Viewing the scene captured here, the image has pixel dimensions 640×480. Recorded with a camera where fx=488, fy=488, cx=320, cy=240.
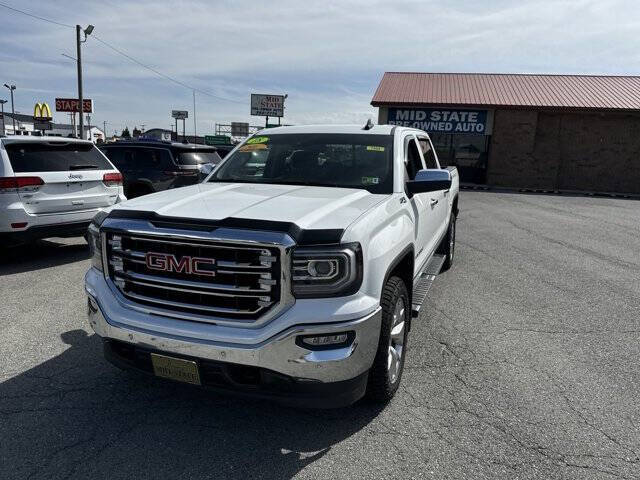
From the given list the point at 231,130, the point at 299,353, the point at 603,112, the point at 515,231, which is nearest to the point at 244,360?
the point at 299,353

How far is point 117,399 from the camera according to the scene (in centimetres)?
328

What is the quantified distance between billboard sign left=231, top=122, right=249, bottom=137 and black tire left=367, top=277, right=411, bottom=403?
185 feet

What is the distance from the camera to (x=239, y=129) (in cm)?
5831

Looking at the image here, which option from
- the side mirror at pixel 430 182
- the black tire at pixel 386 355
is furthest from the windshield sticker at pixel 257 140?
the black tire at pixel 386 355

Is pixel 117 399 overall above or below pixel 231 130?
below

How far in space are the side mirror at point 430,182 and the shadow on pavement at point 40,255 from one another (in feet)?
17.7

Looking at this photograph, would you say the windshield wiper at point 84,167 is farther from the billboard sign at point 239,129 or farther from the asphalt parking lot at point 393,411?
the billboard sign at point 239,129

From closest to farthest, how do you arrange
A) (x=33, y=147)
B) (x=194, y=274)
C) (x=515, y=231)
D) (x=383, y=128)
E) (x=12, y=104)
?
(x=194, y=274) < (x=383, y=128) < (x=33, y=147) < (x=515, y=231) < (x=12, y=104)

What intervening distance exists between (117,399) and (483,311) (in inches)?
145

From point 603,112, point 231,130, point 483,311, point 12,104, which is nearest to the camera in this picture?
point 483,311

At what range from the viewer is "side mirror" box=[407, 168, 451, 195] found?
3643 millimetres

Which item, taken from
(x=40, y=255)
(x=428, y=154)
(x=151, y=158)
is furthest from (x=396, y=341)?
(x=151, y=158)

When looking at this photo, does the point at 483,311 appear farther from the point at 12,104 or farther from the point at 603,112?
the point at 12,104

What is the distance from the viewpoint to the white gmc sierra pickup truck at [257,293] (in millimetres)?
2510
